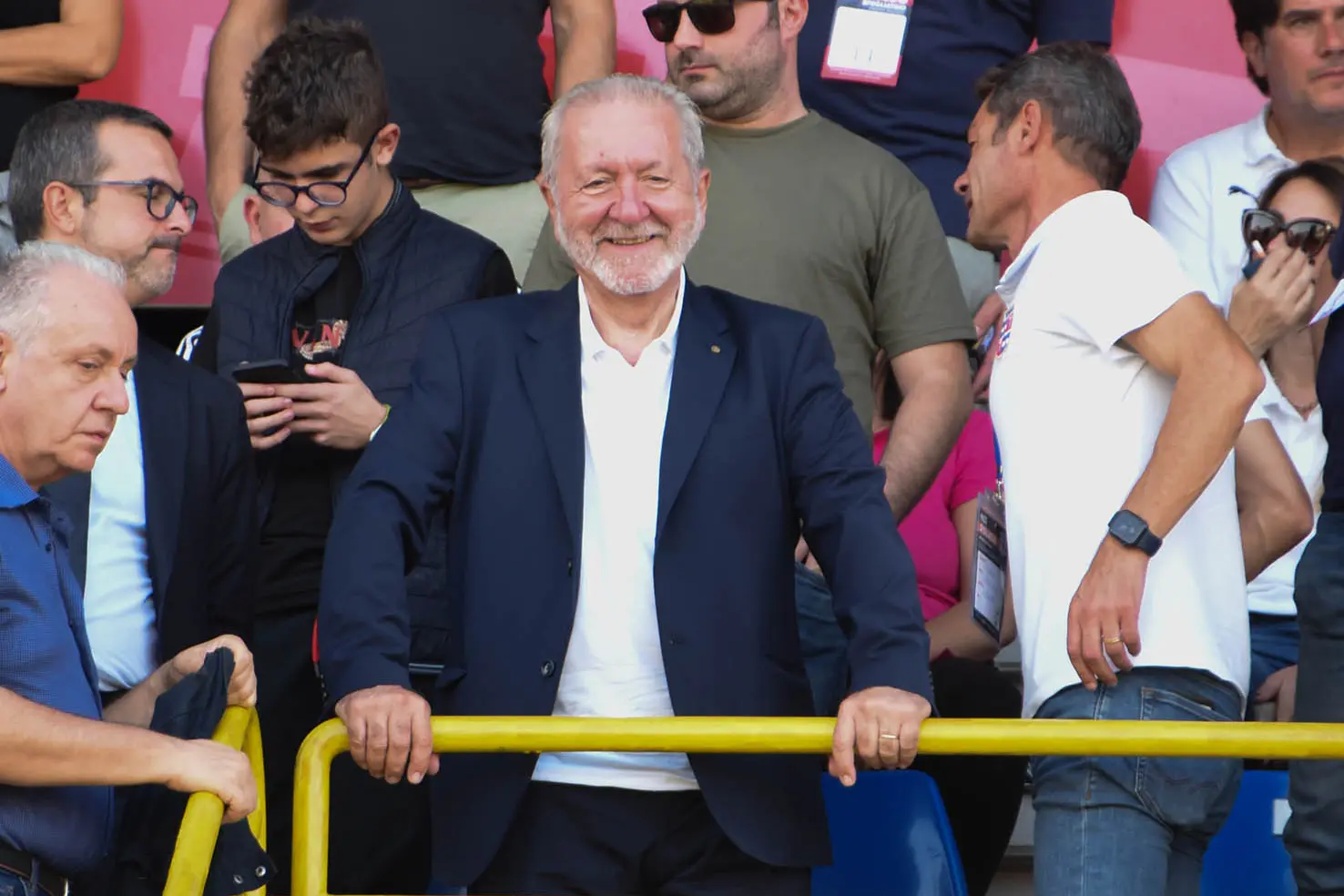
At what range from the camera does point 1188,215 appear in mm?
4754

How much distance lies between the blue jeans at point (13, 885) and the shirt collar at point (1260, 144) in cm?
351

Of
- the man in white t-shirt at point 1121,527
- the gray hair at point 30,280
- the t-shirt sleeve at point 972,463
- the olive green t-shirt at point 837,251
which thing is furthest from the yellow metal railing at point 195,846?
the t-shirt sleeve at point 972,463

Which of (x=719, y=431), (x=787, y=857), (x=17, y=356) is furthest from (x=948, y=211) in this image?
(x=17, y=356)

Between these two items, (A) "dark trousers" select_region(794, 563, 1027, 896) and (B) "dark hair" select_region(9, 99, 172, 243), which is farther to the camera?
(A) "dark trousers" select_region(794, 563, 1027, 896)

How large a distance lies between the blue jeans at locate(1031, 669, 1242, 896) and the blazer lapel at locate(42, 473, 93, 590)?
161cm

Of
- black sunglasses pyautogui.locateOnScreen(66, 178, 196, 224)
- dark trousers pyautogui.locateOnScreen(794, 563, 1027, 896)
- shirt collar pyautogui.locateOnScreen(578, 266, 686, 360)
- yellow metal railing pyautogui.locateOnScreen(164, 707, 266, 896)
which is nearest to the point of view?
yellow metal railing pyautogui.locateOnScreen(164, 707, 266, 896)

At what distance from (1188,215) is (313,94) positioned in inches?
87.4

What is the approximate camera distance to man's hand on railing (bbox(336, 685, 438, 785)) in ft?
8.68

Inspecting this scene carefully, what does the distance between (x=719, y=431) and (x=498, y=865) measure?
2.44ft

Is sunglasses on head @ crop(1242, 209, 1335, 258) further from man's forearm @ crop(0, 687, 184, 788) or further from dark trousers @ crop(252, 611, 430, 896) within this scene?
man's forearm @ crop(0, 687, 184, 788)

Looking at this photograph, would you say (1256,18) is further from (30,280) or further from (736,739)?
(30,280)

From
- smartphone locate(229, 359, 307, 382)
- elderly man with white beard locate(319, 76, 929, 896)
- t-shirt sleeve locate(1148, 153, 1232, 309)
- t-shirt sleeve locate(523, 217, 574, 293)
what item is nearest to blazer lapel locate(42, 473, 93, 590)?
smartphone locate(229, 359, 307, 382)

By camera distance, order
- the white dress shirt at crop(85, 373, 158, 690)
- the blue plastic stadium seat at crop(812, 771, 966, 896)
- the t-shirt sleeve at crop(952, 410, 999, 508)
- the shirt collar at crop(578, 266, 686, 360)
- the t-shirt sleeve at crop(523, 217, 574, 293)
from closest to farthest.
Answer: the shirt collar at crop(578, 266, 686, 360) < the white dress shirt at crop(85, 373, 158, 690) < the blue plastic stadium seat at crop(812, 771, 966, 896) < the t-shirt sleeve at crop(523, 217, 574, 293) < the t-shirt sleeve at crop(952, 410, 999, 508)

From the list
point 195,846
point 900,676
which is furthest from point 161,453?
point 900,676
